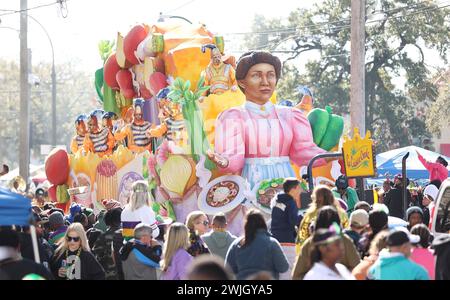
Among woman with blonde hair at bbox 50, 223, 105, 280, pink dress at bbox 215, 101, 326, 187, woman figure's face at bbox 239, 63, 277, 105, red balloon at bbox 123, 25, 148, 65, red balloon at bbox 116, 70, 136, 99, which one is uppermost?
red balloon at bbox 123, 25, 148, 65

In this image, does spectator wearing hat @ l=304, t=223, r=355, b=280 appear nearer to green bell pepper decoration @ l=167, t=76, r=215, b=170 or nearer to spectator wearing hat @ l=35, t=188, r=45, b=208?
green bell pepper decoration @ l=167, t=76, r=215, b=170

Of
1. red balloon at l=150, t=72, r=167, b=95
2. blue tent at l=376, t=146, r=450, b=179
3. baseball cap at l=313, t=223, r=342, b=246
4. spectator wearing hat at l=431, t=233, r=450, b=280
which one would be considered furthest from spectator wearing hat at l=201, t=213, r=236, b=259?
blue tent at l=376, t=146, r=450, b=179

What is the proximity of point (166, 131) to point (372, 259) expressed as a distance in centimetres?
1159

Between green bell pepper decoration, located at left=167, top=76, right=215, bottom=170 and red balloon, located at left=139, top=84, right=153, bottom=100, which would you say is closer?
green bell pepper decoration, located at left=167, top=76, right=215, bottom=170

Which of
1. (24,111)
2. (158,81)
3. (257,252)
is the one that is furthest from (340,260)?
(24,111)

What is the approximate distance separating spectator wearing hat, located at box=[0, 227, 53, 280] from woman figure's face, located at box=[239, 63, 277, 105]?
10580 mm

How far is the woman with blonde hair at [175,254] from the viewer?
32.1 feet

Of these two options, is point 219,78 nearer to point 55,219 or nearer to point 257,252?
point 55,219

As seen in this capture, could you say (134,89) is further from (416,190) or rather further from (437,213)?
(437,213)

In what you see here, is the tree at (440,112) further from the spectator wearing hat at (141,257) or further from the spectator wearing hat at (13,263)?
the spectator wearing hat at (13,263)

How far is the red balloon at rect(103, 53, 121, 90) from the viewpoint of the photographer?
2681 cm

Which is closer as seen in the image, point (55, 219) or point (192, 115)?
point (55, 219)

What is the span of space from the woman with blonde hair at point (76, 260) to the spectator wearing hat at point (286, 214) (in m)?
2.23

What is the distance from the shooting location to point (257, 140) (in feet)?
61.2
